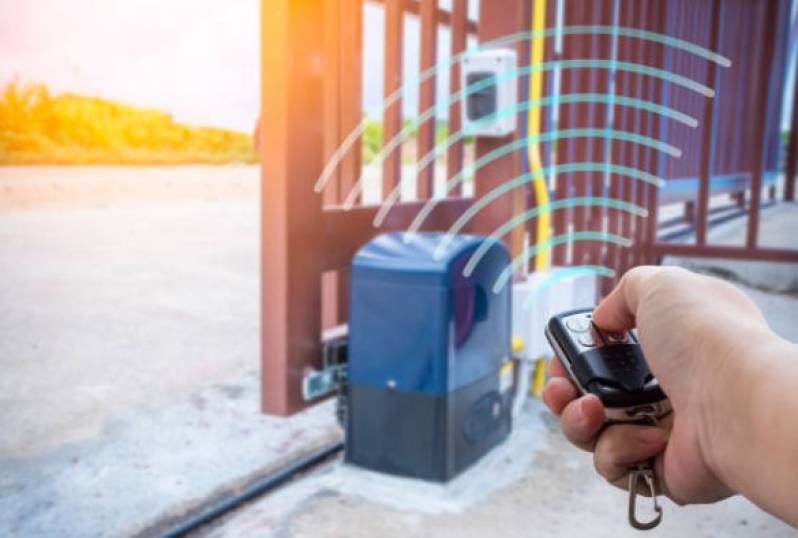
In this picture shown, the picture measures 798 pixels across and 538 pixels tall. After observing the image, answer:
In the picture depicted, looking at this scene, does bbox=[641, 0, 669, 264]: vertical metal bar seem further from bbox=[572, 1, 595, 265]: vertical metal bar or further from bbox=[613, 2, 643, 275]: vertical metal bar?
bbox=[572, 1, 595, 265]: vertical metal bar

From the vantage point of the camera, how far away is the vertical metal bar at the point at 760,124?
147 inches

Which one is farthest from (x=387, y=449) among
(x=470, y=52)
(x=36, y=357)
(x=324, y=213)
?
(x=470, y=52)

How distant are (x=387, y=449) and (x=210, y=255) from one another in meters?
3.57

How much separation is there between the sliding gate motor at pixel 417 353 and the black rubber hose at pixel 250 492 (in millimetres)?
127

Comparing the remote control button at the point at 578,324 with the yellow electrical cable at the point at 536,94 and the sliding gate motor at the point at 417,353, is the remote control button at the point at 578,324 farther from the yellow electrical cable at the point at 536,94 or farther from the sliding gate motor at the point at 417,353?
the yellow electrical cable at the point at 536,94

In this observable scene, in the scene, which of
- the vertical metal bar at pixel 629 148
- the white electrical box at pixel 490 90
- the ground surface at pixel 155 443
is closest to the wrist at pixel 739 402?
the ground surface at pixel 155 443

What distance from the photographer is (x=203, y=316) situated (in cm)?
376

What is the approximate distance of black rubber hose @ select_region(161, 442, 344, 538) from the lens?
1.81m

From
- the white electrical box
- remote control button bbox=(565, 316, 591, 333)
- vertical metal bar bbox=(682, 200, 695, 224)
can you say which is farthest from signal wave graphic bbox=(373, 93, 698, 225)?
vertical metal bar bbox=(682, 200, 695, 224)

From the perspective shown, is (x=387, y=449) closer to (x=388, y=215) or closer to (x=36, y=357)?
(x=388, y=215)

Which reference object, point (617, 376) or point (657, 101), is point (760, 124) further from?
point (617, 376)

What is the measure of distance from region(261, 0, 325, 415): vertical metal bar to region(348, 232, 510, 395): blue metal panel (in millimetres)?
194

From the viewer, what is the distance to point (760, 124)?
3750mm

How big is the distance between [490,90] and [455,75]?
12.6 inches
